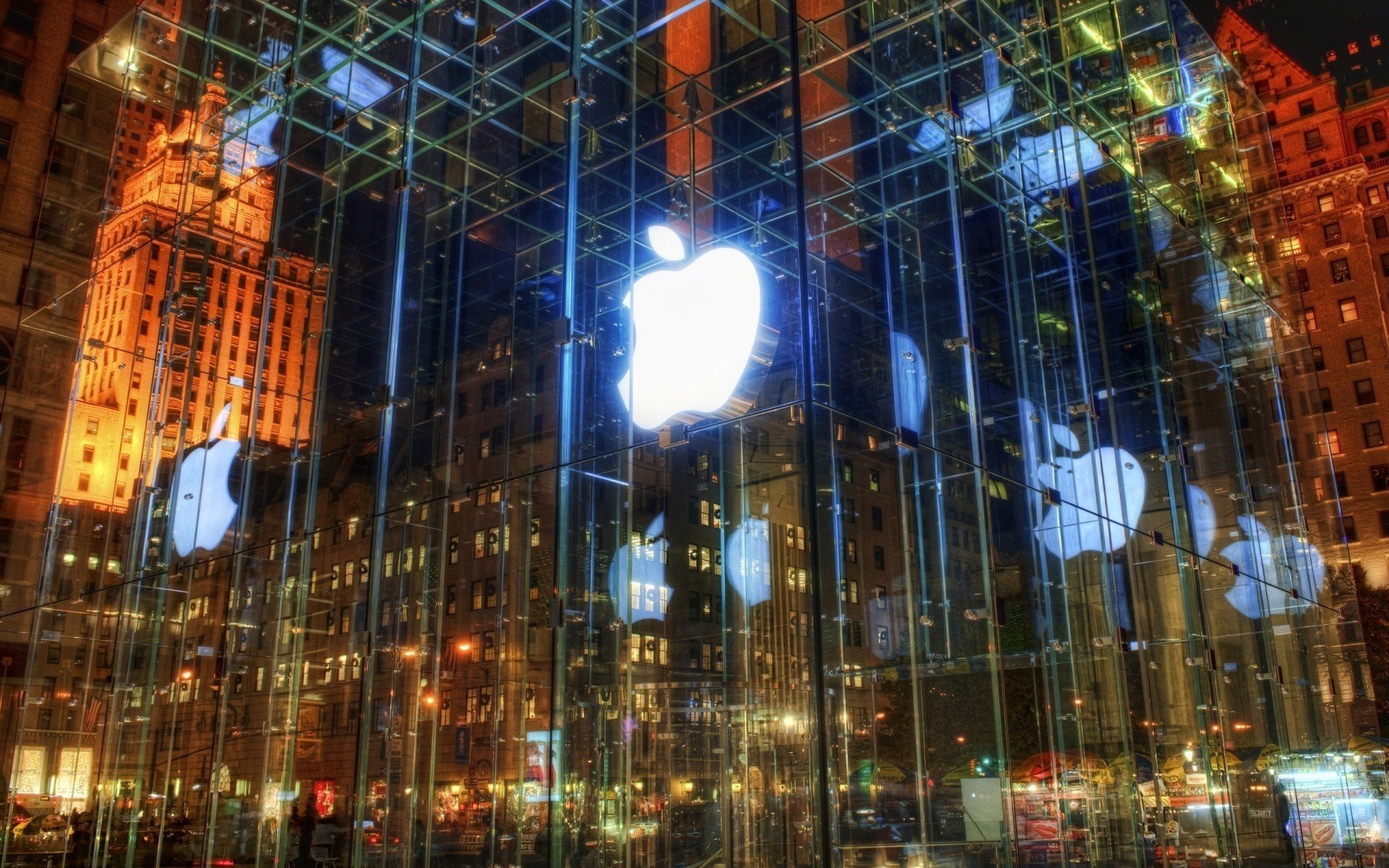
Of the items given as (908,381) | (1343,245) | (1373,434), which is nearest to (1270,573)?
(908,381)

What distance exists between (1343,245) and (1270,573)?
4239 centimetres

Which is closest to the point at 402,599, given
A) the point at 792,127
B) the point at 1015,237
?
the point at 792,127

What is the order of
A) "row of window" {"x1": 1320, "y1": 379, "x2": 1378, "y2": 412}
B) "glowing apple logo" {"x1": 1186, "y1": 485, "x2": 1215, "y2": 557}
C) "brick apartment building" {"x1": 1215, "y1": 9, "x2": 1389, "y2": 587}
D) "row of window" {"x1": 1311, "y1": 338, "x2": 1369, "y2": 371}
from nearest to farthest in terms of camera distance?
"glowing apple logo" {"x1": 1186, "y1": 485, "x2": 1215, "y2": 557}
"brick apartment building" {"x1": 1215, "y1": 9, "x2": 1389, "y2": 587}
"row of window" {"x1": 1320, "y1": 379, "x2": 1378, "y2": 412}
"row of window" {"x1": 1311, "y1": 338, "x2": 1369, "y2": 371}

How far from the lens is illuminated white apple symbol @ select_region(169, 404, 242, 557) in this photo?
50.3 feet

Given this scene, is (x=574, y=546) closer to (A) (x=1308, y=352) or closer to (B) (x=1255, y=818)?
(B) (x=1255, y=818)

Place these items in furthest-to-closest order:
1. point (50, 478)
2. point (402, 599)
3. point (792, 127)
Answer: point (50, 478) → point (402, 599) → point (792, 127)

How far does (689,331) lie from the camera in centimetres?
1041

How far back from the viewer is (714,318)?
33.7ft

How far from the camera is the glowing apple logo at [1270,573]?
714 inches

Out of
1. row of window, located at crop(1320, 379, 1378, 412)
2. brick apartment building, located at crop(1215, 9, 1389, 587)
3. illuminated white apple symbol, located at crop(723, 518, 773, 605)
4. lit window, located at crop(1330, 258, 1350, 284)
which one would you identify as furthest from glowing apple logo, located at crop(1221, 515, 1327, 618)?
lit window, located at crop(1330, 258, 1350, 284)

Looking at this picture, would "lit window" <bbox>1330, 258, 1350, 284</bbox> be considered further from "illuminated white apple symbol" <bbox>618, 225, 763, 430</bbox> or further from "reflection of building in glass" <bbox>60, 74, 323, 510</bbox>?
"illuminated white apple symbol" <bbox>618, 225, 763, 430</bbox>

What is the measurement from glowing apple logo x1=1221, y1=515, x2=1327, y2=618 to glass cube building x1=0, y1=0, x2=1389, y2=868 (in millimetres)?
150

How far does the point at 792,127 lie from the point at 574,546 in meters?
4.42

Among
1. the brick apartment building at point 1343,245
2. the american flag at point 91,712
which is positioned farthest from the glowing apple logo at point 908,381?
the brick apartment building at point 1343,245
